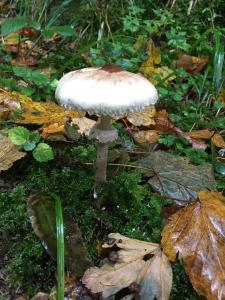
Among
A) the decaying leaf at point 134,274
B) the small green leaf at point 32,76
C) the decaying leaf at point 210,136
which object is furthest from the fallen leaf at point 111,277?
the small green leaf at point 32,76

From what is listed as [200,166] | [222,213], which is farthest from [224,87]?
[222,213]

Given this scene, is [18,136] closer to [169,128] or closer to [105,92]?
[105,92]

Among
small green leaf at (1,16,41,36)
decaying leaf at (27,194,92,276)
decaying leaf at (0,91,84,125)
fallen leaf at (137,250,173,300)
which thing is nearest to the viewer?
fallen leaf at (137,250,173,300)

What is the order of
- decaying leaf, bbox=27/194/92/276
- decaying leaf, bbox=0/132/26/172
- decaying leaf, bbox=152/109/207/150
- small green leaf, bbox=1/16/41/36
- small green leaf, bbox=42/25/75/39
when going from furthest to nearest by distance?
small green leaf, bbox=42/25/75/39
small green leaf, bbox=1/16/41/36
decaying leaf, bbox=152/109/207/150
decaying leaf, bbox=0/132/26/172
decaying leaf, bbox=27/194/92/276

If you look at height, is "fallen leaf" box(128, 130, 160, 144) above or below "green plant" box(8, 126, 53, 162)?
below

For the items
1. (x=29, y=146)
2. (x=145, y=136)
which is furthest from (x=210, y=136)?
(x=29, y=146)

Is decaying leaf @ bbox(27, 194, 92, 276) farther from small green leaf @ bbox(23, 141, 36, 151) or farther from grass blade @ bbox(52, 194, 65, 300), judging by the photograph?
small green leaf @ bbox(23, 141, 36, 151)

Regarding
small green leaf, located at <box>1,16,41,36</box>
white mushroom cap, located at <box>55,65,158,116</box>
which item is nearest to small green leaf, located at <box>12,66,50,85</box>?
small green leaf, located at <box>1,16,41,36</box>

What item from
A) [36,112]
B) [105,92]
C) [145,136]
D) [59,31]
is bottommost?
[145,136]
